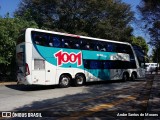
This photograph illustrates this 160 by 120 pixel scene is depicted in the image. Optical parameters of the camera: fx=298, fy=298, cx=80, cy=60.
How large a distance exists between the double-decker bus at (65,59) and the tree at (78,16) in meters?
11.6

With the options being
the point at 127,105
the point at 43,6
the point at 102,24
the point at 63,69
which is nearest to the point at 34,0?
the point at 43,6

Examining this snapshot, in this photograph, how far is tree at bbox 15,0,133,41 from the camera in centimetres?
3753

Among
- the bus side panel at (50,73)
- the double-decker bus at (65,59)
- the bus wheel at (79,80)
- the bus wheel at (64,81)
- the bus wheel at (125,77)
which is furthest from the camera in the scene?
the bus wheel at (125,77)

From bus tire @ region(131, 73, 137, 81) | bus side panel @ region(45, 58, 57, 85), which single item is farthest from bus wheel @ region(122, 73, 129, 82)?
bus side panel @ region(45, 58, 57, 85)

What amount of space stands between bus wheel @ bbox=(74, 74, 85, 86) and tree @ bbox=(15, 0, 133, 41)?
49.9 ft

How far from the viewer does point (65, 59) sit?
20422 millimetres

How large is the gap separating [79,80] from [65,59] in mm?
2292

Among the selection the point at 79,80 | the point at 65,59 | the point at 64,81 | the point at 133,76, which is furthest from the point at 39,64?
the point at 133,76

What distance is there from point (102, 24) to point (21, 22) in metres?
12.4

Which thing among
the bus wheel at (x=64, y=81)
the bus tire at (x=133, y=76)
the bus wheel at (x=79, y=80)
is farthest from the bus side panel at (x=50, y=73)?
the bus tire at (x=133, y=76)

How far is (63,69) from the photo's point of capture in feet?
66.7

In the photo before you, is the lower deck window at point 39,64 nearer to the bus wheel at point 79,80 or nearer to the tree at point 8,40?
the bus wheel at point 79,80

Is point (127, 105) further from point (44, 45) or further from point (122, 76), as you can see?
point (122, 76)

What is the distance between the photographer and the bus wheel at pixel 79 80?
21516mm
